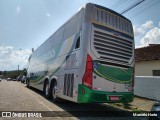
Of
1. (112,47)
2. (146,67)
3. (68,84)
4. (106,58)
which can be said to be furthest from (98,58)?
(146,67)

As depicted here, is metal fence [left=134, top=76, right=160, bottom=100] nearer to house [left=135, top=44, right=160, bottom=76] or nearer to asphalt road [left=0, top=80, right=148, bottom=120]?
asphalt road [left=0, top=80, right=148, bottom=120]

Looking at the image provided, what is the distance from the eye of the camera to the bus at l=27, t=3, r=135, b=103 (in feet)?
28.3

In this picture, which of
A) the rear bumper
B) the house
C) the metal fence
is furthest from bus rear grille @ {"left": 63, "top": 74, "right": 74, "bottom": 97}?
the house

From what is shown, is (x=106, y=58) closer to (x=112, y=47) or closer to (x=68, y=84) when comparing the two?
(x=112, y=47)

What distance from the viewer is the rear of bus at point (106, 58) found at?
28.2 ft

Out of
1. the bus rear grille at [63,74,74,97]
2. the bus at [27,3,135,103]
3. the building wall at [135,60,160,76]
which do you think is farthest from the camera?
the building wall at [135,60,160,76]

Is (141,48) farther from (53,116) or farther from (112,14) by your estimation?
(53,116)

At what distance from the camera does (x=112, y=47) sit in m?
9.46

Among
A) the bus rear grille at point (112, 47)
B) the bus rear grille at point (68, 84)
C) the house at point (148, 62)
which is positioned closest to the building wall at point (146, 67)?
the house at point (148, 62)

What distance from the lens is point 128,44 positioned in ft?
33.6

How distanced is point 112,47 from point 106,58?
65 centimetres

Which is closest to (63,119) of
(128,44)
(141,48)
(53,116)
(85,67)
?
(53,116)

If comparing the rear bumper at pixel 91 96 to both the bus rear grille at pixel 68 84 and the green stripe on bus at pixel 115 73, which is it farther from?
the bus rear grille at pixel 68 84

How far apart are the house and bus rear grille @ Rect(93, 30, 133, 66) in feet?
44.0
